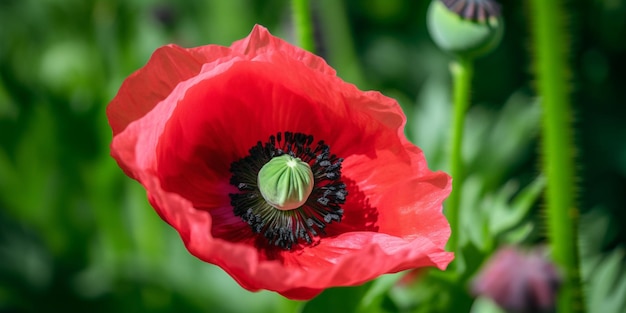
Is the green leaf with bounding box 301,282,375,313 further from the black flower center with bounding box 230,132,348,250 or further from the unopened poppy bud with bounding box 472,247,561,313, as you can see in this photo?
the unopened poppy bud with bounding box 472,247,561,313

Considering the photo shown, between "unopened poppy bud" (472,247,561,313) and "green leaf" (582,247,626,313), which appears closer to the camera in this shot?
"unopened poppy bud" (472,247,561,313)

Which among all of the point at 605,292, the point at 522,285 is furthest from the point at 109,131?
the point at 522,285

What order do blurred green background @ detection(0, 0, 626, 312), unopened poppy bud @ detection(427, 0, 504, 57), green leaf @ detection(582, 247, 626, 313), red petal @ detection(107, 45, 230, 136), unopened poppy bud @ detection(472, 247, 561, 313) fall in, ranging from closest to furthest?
unopened poppy bud @ detection(472, 247, 561, 313)
red petal @ detection(107, 45, 230, 136)
unopened poppy bud @ detection(427, 0, 504, 57)
green leaf @ detection(582, 247, 626, 313)
blurred green background @ detection(0, 0, 626, 312)

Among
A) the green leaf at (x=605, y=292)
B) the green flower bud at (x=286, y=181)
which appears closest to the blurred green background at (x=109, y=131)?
the green leaf at (x=605, y=292)

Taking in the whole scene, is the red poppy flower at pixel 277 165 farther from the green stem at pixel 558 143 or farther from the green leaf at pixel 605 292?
the green leaf at pixel 605 292

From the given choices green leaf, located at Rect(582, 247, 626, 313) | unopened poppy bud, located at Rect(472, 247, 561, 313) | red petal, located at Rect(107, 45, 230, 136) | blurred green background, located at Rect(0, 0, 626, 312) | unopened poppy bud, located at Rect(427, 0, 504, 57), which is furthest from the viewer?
blurred green background, located at Rect(0, 0, 626, 312)

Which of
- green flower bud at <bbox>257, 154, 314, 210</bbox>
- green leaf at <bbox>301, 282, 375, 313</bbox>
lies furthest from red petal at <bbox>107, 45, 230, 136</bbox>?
green leaf at <bbox>301, 282, 375, 313</bbox>

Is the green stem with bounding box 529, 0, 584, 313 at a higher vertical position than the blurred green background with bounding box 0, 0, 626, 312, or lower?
higher

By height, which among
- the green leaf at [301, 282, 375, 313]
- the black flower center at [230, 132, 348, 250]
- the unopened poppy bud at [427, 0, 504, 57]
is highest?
the unopened poppy bud at [427, 0, 504, 57]
